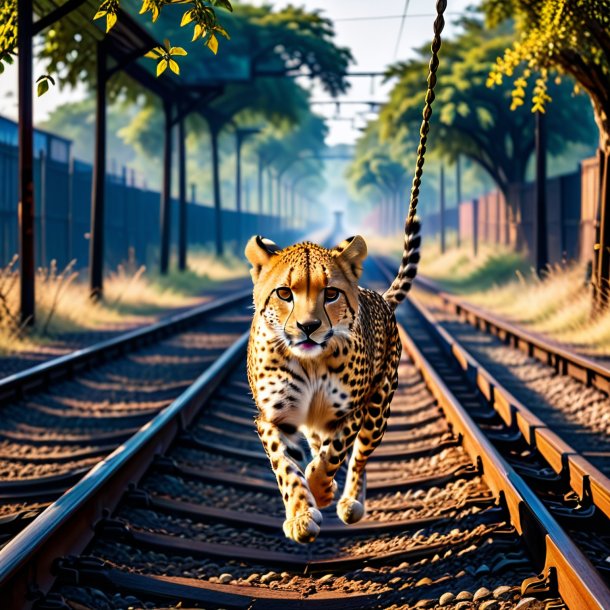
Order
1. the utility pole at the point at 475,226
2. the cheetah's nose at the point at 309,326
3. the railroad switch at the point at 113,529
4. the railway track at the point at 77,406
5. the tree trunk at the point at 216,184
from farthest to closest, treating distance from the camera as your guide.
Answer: the utility pole at the point at 475,226 < the tree trunk at the point at 216,184 < the railway track at the point at 77,406 < the railroad switch at the point at 113,529 < the cheetah's nose at the point at 309,326

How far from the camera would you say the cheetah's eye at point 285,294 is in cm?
379

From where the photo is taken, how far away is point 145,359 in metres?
14.2

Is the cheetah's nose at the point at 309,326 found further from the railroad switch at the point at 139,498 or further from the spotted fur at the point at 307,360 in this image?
the railroad switch at the point at 139,498

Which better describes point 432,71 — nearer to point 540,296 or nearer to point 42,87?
point 42,87

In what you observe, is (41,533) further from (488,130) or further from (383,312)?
(488,130)

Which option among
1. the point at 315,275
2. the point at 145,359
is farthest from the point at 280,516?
the point at 145,359

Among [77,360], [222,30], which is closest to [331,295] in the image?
[222,30]

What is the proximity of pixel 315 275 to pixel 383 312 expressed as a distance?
51.4 inches

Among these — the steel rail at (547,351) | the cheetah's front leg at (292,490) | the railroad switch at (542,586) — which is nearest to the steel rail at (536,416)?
the steel rail at (547,351)

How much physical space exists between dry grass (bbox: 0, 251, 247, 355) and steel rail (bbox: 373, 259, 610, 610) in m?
8.43

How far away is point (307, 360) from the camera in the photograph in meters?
3.88

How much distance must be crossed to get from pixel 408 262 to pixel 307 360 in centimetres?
130

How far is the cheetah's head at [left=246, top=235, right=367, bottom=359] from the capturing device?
369 cm

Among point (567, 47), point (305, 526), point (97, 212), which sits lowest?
point (305, 526)
